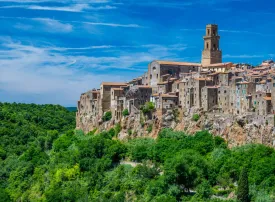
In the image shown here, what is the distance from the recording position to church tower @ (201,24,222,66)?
2995 inches

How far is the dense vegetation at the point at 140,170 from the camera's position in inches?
1781

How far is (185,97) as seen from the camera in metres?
61.0

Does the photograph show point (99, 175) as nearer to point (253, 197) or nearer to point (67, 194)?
point (67, 194)

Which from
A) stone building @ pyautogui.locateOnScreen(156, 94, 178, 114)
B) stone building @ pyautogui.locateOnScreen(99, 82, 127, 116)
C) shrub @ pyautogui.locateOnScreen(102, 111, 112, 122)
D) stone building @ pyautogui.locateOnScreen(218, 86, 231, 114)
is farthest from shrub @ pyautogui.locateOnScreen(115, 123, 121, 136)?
stone building @ pyautogui.locateOnScreen(218, 86, 231, 114)

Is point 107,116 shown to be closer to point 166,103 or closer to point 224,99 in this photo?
point 166,103

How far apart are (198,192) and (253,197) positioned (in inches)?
175

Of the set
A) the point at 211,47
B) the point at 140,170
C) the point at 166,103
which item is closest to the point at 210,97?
the point at 166,103

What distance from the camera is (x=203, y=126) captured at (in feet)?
187

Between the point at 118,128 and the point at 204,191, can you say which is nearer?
the point at 204,191

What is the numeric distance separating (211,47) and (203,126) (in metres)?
22.1

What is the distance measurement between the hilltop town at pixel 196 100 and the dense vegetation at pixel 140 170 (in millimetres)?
1569

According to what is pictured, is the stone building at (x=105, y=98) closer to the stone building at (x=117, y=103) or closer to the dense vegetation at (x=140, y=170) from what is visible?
the stone building at (x=117, y=103)

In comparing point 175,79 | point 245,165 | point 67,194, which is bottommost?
point 67,194

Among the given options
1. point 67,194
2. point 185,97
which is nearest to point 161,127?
point 185,97
